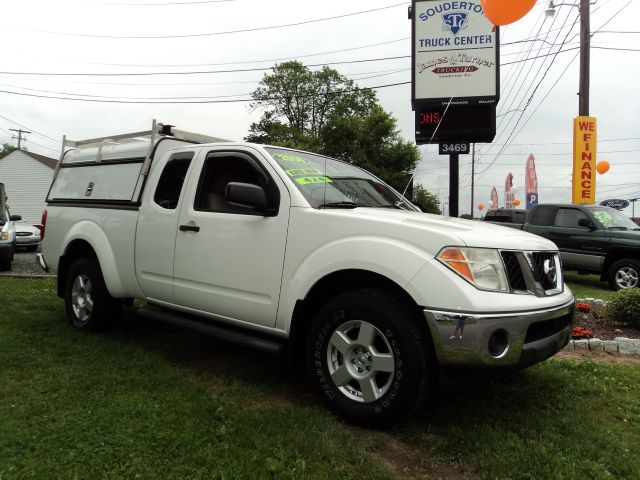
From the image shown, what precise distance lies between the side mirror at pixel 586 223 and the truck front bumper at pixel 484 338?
868 centimetres

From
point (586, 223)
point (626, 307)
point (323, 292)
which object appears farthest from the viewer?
point (586, 223)

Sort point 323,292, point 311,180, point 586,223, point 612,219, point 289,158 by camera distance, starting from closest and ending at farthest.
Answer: point 323,292 < point 311,180 < point 289,158 < point 586,223 < point 612,219

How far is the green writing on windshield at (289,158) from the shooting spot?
147 inches

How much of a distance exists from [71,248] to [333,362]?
3640mm

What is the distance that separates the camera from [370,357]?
2.90 m

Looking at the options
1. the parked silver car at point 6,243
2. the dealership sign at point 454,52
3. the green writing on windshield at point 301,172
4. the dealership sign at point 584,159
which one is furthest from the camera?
the dealership sign at point 584,159

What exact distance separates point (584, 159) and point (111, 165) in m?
12.1

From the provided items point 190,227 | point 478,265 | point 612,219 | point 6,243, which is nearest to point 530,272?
point 478,265

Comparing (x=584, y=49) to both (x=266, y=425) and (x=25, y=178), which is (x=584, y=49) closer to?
(x=266, y=425)

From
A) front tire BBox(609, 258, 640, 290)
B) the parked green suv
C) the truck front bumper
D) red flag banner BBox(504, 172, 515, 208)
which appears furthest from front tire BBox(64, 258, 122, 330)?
red flag banner BBox(504, 172, 515, 208)

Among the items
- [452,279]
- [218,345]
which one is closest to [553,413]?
[452,279]

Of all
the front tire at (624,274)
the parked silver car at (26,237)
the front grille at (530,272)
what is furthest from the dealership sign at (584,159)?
the parked silver car at (26,237)

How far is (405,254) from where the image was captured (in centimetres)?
280

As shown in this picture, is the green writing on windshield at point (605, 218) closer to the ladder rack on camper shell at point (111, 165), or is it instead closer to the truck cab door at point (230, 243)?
the ladder rack on camper shell at point (111, 165)
